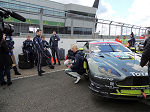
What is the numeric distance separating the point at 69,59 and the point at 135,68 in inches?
93.0

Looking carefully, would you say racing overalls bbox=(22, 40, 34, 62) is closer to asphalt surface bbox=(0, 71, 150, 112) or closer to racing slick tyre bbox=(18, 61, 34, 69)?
racing slick tyre bbox=(18, 61, 34, 69)

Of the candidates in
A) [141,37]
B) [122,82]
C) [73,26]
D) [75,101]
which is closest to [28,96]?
[75,101]

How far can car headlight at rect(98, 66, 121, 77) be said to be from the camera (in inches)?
94.0

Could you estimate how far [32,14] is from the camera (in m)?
7.09

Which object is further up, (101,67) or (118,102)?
(101,67)

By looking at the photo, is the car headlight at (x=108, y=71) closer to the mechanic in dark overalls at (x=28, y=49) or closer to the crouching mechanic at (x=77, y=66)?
the crouching mechanic at (x=77, y=66)

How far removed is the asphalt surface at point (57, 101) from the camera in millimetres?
2401

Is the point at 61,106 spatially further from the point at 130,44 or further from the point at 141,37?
the point at 141,37

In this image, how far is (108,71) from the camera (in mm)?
2477

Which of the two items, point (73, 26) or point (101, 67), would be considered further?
point (73, 26)

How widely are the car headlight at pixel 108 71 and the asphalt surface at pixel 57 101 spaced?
2.14ft

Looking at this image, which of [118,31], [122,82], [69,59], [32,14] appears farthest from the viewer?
[118,31]

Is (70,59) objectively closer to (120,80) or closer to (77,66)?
(77,66)

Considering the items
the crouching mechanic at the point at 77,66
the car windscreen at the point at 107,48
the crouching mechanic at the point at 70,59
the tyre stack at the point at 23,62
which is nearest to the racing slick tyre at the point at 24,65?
the tyre stack at the point at 23,62
